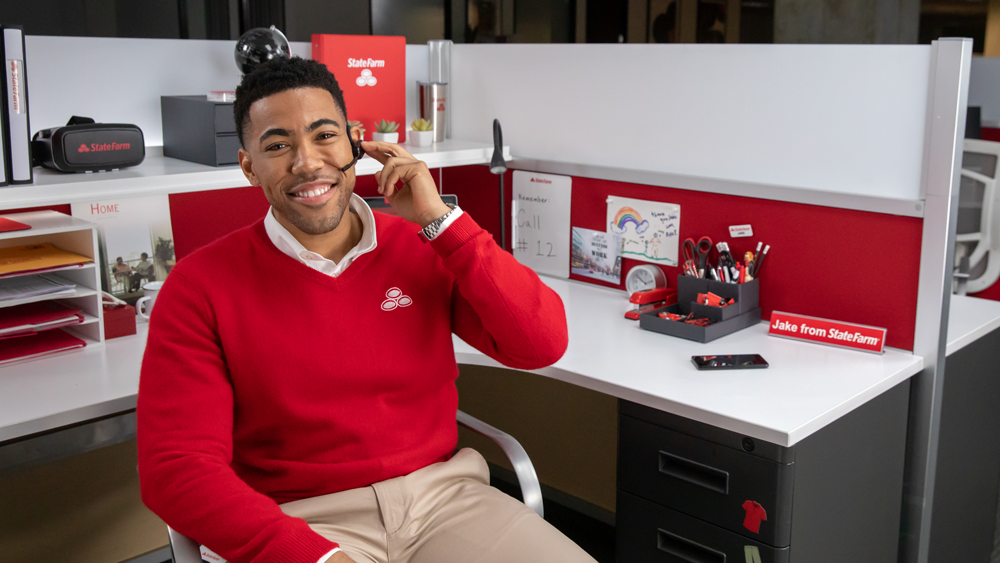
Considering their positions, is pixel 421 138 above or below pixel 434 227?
above

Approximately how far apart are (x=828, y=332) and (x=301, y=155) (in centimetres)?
116

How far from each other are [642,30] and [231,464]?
3073 mm

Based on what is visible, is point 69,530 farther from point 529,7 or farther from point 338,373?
point 529,7

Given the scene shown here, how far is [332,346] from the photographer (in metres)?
1.34

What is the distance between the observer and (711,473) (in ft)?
5.01

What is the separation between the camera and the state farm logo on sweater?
1.40 meters

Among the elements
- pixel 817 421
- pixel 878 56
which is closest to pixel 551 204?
pixel 878 56

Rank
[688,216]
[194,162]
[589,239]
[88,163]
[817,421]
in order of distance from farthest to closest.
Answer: [589,239]
[688,216]
[194,162]
[88,163]
[817,421]

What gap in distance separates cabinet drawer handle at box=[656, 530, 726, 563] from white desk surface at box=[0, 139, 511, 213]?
1.04 meters

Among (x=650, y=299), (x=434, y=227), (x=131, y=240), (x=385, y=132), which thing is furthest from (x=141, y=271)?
(x=650, y=299)

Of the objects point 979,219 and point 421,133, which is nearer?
point 421,133

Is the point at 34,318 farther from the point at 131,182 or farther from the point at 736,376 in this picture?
the point at 736,376

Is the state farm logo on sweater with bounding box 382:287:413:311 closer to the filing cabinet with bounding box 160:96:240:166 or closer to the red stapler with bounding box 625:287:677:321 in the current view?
the filing cabinet with bounding box 160:96:240:166

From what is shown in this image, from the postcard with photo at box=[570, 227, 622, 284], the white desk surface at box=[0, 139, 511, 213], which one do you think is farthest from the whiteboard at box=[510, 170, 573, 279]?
the white desk surface at box=[0, 139, 511, 213]
